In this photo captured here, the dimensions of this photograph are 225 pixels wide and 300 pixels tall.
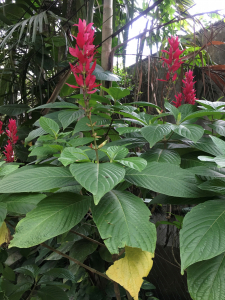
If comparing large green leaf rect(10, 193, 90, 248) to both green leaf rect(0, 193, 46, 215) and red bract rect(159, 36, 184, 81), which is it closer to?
green leaf rect(0, 193, 46, 215)

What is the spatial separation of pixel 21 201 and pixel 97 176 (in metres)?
0.26

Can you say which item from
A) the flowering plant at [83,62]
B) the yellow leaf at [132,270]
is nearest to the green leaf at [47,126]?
the flowering plant at [83,62]

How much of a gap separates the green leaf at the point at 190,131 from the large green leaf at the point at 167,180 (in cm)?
14

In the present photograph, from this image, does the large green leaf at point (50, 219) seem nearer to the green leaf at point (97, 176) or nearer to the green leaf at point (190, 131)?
the green leaf at point (97, 176)

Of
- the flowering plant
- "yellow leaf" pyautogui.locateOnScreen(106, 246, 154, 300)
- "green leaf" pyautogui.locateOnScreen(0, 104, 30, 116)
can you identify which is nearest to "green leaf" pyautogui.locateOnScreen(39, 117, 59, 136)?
the flowering plant

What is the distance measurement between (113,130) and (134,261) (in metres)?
0.68

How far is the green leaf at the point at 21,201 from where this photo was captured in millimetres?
539

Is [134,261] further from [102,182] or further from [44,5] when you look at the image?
[44,5]


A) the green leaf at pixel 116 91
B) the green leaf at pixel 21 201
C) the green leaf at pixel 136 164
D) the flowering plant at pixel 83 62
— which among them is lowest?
the green leaf at pixel 21 201

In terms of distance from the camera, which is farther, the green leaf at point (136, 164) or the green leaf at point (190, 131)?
the green leaf at point (190, 131)

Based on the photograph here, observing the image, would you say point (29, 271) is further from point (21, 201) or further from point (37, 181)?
point (37, 181)

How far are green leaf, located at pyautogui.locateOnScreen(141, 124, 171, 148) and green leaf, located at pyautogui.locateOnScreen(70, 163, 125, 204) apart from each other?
0.62 ft

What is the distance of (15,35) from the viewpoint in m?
2.20

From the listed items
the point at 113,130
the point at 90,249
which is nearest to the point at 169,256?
the point at 90,249
